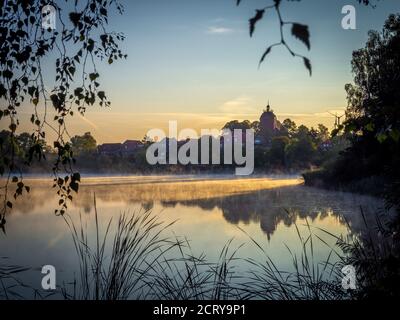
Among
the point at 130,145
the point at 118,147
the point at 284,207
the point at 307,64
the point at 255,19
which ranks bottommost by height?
the point at 284,207

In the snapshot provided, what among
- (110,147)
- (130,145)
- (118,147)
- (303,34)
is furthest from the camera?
(130,145)

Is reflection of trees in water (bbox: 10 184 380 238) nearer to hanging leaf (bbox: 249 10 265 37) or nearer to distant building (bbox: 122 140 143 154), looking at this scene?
hanging leaf (bbox: 249 10 265 37)

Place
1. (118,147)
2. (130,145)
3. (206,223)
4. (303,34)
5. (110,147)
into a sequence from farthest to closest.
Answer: (130,145)
(110,147)
(118,147)
(206,223)
(303,34)

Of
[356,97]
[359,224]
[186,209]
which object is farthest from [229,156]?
[359,224]

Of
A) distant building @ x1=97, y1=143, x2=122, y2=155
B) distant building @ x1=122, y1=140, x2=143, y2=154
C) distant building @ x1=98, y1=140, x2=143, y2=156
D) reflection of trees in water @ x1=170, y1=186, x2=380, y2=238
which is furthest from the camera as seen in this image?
distant building @ x1=97, y1=143, x2=122, y2=155

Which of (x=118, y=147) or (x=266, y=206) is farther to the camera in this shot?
(x=118, y=147)

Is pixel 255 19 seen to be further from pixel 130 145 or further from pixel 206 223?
pixel 130 145

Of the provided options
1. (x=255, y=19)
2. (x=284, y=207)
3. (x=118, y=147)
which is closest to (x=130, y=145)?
(x=118, y=147)

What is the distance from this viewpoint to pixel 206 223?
1297 cm

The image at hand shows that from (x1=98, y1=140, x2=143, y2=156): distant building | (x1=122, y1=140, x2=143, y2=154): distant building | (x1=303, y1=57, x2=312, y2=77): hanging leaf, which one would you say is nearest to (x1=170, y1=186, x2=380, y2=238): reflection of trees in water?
(x1=303, y1=57, x2=312, y2=77): hanging leaf

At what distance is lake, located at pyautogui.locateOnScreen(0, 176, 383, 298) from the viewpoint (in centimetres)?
871

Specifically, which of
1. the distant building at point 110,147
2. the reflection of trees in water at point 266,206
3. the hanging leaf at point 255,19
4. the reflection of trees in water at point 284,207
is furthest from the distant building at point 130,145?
the hanging leaf at point 255,19
